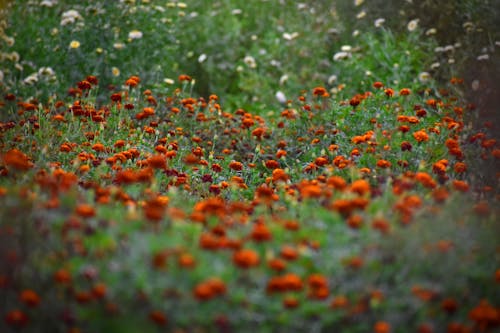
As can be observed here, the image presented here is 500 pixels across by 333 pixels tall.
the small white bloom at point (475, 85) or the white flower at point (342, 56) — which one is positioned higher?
the small white bloom at point (475, 85)

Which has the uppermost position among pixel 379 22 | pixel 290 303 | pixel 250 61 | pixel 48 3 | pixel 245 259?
pixel 245 259

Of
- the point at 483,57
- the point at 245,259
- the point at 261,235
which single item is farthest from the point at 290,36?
the point at 245,259

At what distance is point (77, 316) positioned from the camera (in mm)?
2041

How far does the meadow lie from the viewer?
206 centimetres

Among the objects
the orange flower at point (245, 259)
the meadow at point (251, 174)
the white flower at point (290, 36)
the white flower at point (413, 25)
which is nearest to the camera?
the orange flower at point (245, 259)

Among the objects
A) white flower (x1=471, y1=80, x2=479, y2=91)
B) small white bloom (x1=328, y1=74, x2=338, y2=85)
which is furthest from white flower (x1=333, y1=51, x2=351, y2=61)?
white flower (x1=471, y1=80, x2=479, y2=91)

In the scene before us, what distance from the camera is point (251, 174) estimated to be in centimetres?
446

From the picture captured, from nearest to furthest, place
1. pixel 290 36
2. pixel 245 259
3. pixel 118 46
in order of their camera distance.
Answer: pixel 245 259 < pixel 118 46 < pixel 290 36

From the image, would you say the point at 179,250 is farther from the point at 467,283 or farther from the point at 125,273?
the point at 467,283

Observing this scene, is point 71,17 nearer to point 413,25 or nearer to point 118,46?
point 118,46

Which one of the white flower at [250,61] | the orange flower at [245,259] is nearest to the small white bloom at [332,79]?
the white flower at [250,61]

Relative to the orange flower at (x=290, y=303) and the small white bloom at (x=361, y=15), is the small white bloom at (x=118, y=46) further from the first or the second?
the orange flower at (x=290, y=303)

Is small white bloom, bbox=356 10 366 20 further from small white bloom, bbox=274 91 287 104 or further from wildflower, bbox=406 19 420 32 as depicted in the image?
small white bloom, bbox=274 91 287 104

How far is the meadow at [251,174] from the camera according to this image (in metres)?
2.06
